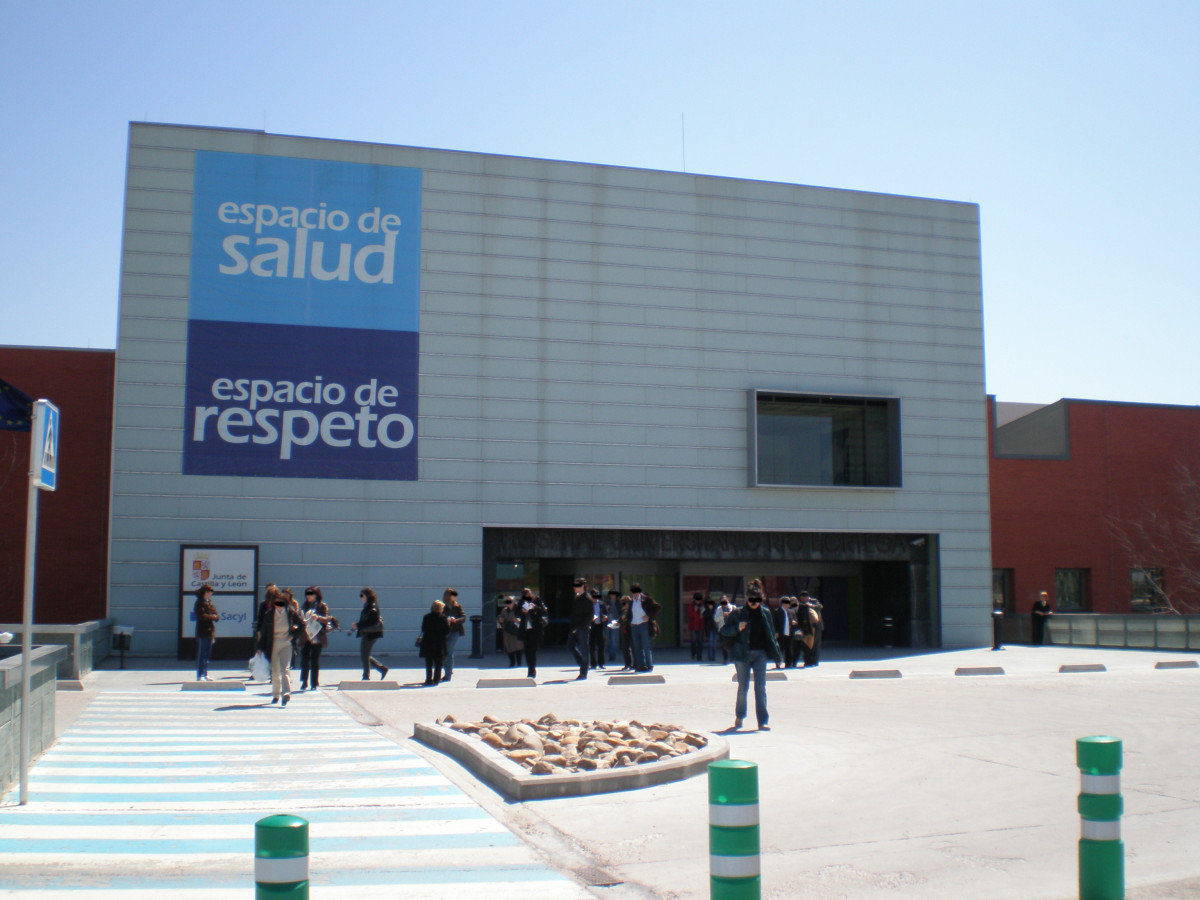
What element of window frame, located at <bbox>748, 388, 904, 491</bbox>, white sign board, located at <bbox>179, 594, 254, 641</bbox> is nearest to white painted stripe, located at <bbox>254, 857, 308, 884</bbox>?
white sign board, located at <bbox>179, 594, 254, 641</bbox>

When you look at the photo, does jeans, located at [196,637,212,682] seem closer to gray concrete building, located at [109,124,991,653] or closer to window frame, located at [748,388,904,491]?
gray concrete building, located at [109,124,991,653]

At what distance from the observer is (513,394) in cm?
2973

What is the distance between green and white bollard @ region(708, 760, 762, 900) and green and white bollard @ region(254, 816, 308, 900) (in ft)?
5.93

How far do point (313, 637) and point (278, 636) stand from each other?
205cm

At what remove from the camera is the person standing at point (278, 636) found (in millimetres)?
16969

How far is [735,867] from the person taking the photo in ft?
16.1

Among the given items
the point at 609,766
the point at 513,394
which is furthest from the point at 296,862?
the point at 513,394

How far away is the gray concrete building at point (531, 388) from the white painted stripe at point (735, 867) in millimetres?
22377

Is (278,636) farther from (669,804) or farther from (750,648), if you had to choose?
(669,804)

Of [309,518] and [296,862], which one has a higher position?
[309,518]

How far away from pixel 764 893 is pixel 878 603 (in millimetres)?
29029

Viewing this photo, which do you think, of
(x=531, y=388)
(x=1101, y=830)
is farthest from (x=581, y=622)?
(x=1101, y=830)

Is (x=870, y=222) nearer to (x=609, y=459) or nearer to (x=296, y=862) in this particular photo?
(x=609, y=459)

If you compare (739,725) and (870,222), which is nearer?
(739,725)
